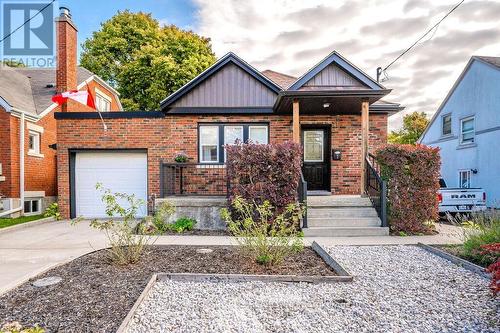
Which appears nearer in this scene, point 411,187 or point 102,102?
point 411,187

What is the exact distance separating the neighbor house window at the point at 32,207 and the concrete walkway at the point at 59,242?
10.6 ft

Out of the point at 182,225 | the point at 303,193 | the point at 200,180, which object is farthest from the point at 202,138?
the point at 303,193

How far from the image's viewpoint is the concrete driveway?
4.35 metres

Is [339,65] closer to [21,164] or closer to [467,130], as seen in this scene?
[467,130]

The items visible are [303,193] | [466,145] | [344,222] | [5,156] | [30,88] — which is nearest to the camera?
[303,193]

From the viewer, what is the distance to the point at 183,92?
962 centimetres

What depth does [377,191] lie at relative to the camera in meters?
7.50

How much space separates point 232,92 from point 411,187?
20.0 ft

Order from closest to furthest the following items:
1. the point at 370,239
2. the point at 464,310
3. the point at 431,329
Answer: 1. the point at 431,329
2. the point at 464,310
3. the point at 370,239

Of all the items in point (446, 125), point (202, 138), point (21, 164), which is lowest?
point (21, 164)

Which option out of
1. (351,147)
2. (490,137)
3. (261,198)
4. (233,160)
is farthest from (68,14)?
(490,137)

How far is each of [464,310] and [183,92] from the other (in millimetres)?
8797

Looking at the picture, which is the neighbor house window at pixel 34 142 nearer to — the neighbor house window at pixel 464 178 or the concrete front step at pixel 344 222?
A: the concrete front step at pixel 344 222

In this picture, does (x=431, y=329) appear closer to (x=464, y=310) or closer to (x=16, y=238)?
(x=464, y=310)
